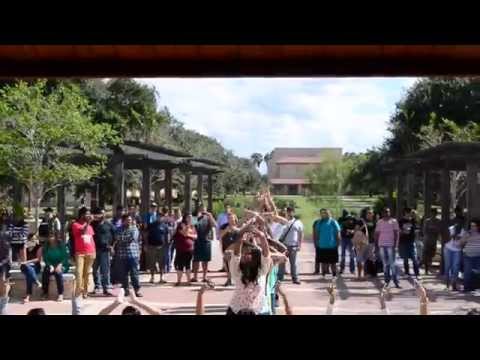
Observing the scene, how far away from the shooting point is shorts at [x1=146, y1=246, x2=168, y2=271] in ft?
49.9


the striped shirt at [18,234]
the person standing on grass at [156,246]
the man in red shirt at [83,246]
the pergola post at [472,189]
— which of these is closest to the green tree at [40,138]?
the striped shirt at [18,234]

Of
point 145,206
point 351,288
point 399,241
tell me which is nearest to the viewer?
point 351,288

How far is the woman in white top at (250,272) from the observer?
235 inches

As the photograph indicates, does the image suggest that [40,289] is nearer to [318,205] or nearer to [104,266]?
[104,266]

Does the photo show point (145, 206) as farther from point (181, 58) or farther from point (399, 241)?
point (181, 58)

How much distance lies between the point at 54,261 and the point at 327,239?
18.3ft

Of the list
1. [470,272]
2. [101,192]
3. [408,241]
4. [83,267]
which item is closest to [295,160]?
[101,192]

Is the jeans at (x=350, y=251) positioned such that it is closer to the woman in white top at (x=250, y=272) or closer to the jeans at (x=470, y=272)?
the jeans at (x=470, y=272)

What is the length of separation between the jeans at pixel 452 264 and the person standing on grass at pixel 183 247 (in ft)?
15.2

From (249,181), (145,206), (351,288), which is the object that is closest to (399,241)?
(351,288)

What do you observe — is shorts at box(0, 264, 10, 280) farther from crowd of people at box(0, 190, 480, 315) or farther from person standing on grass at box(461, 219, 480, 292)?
person standing on grass at box(461, 219, 480, 292)

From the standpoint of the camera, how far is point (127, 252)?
40.9 ft
